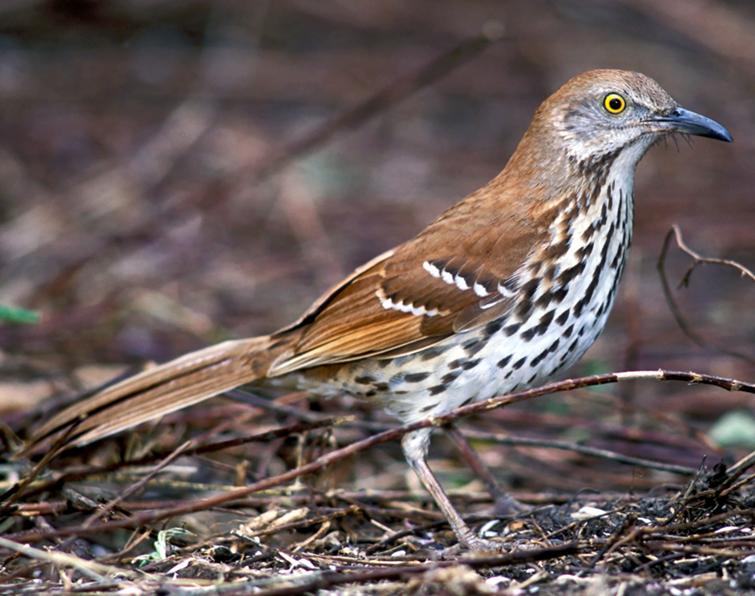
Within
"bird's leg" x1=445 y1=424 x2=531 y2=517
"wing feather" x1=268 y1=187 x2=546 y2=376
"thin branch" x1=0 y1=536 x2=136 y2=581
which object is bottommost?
"bird's leg" x1=445 y1=424 x2=531 y2=517

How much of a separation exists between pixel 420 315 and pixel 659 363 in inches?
87.8

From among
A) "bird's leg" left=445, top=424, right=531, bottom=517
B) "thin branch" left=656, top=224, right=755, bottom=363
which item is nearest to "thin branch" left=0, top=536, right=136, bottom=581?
"bird's leg" left=445, top=424, right=531, bottom=517

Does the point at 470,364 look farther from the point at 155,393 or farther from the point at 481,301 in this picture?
the point at 155,393

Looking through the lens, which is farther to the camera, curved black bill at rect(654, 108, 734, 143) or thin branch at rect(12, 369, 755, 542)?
curved black bill at rect(654, 108, 734, 143)

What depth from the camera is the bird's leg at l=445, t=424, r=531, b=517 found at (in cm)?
418

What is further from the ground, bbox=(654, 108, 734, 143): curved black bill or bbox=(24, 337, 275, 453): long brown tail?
bbox=(654, 108, 734, 143): curved black bill

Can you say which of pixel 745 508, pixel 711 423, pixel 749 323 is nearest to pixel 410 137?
pixel 749 323

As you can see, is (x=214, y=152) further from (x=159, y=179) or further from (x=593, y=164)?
(x=593, y=164)

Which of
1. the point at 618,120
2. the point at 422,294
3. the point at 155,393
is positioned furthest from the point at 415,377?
the point at 618,120

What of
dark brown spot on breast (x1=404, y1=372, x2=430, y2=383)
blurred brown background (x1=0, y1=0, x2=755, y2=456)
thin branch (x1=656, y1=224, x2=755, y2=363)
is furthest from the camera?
blurred brown background (x1=0, y1=0, x2=755, y2=456)

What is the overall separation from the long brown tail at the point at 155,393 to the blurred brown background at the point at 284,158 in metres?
0.73

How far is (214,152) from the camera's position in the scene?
8.52m

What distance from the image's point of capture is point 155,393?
13.7 ft

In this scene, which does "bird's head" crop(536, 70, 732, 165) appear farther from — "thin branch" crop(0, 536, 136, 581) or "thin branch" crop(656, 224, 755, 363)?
"thin branch" crop(0, 536, 136, 581)
